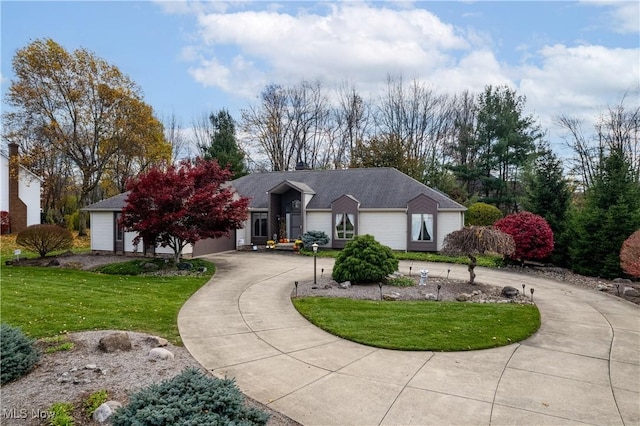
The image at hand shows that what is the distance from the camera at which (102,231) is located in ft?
69.5

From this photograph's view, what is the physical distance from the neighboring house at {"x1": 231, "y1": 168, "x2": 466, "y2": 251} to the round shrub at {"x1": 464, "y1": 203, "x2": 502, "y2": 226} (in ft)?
16.9

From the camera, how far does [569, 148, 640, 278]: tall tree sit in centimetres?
1474

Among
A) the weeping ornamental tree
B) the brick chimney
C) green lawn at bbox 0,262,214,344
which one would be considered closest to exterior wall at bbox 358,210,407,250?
the weeping ornamental tree

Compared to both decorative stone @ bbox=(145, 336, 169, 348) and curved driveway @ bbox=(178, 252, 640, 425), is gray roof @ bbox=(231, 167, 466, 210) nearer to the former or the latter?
curved driveway @ bbox=(178, 252, 640, 425)

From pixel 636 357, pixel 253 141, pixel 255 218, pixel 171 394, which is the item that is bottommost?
pixel 636 357

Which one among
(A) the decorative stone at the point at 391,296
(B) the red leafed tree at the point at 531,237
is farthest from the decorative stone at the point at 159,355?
(B) the red leafed tree at the point at 531,237

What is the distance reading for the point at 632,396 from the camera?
5.40 meters

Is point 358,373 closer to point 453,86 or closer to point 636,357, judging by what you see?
point 636,357

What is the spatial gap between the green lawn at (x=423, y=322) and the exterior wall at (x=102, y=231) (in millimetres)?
15422

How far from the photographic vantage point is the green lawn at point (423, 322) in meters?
7.38

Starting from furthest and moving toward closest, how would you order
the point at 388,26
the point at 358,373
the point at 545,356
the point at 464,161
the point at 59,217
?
the point at 464,161 → the point at 59,217 → the point at 388,26 → the point at 545,356 → the point at 358,373

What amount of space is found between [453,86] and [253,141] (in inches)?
894

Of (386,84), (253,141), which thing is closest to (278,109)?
(253,141)

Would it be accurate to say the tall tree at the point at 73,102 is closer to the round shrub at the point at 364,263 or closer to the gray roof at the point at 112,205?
the gray roof at the point at 112,205
